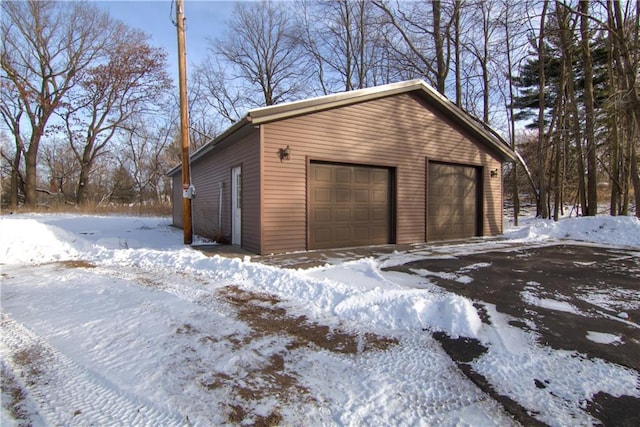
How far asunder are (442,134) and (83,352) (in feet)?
34.0

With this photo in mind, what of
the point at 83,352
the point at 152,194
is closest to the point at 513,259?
the point at 83,352

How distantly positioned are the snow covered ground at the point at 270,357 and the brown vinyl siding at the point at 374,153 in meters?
2.75

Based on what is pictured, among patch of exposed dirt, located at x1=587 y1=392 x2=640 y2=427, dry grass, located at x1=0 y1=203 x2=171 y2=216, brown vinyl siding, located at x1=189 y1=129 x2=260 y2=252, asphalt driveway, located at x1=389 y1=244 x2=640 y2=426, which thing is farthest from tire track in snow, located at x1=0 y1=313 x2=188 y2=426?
dry grass, located at x1=0 y1=203 x2=171 y2=216

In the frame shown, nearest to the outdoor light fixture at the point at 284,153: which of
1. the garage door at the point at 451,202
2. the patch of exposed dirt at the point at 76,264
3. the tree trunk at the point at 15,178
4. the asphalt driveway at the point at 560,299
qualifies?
the asphalt driveway at the point at 560,299

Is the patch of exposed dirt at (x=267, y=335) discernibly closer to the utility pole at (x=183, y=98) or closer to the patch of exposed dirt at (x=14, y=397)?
the patch of exposed dirt at (x=14, y=397)

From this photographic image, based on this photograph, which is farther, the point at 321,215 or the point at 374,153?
the point at 374,153

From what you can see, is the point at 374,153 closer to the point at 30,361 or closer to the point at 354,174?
the point at 354,174

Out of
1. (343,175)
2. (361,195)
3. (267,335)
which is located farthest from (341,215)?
(267,335)

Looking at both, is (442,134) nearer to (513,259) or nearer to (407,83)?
(407,83)

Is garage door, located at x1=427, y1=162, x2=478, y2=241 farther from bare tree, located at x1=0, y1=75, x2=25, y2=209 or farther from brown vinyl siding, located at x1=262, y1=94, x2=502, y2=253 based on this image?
bare tree, located at x1=0, y1=75, x2=25, y2=209

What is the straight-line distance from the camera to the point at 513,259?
7328mm

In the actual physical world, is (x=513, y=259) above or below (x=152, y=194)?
below

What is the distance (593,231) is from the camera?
35.4 feet

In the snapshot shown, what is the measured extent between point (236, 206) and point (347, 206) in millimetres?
3042
